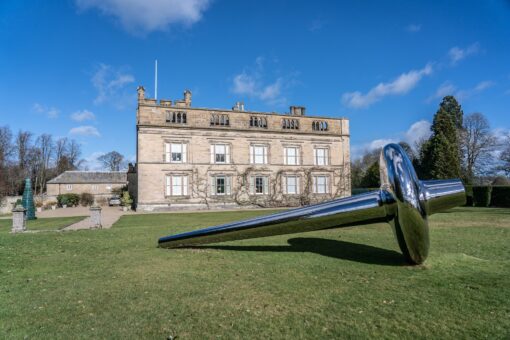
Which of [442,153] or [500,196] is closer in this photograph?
[500,196]

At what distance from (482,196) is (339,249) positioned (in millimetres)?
28141

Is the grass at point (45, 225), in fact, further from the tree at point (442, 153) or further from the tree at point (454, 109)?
the tree at point (454, 109)

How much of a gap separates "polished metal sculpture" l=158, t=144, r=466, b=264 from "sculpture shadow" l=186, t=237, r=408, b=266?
2.81ft

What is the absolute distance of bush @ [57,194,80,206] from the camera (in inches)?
1743

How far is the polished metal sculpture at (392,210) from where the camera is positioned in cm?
562

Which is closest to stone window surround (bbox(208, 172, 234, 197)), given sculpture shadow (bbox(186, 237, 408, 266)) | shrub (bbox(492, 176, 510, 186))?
sculpture shadow (bbox(186, 237, 408, 266))

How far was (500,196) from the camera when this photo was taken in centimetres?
2866

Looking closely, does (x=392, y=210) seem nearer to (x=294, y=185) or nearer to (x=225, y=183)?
(x=225, y=183)

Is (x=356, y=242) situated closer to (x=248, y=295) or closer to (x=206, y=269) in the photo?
(x=206, y=269)

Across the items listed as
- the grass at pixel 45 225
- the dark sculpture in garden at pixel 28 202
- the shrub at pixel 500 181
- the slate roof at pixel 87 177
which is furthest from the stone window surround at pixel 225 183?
the shrub at pixel 500 181

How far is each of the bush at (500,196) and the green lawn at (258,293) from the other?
2457 centimetres

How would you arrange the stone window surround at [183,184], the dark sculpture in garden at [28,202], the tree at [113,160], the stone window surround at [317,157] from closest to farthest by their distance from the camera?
the dark sculpture in garden at [28,202] → the stone window surround at [183,184] → the stone window surround at [317,157] → the tree at [113,160]

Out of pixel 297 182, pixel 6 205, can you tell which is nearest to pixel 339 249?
pixel 297 182

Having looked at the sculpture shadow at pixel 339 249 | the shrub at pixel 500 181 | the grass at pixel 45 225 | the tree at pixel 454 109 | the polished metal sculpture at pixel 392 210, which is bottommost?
the grass at pixel 45 225
